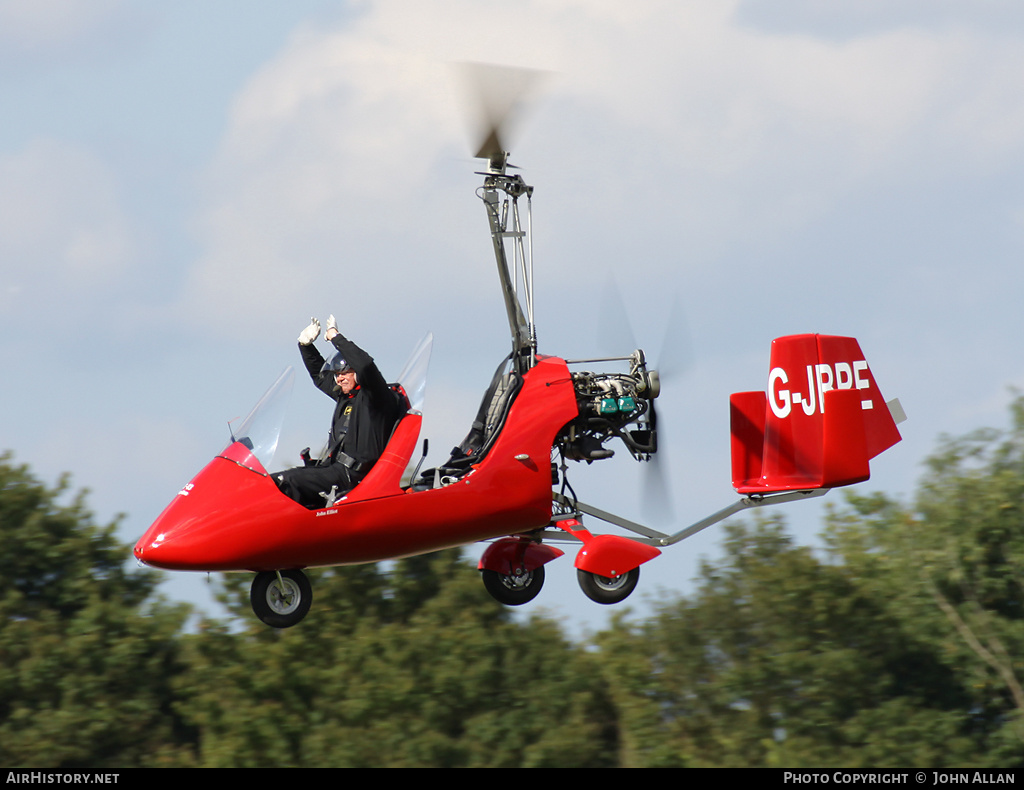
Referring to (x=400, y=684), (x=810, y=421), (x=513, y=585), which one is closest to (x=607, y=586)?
(x=513, y=585)

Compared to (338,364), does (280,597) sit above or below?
below

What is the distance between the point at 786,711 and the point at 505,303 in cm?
1691

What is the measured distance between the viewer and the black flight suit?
9125 mm

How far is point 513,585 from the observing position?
10633mm

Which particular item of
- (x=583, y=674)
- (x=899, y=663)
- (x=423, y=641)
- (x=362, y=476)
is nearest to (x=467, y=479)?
(x=362, y=476)

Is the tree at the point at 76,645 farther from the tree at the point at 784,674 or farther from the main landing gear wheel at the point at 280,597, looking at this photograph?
the main landing gear wheel at the point at 280,597

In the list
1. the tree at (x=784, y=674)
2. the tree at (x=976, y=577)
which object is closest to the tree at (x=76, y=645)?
the tree at (x=784, y=674)

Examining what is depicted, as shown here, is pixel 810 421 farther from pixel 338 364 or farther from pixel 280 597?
pixel 280 597

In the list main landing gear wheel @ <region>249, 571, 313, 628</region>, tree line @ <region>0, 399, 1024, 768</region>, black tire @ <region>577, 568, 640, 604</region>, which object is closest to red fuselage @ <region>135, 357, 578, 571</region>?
main landing gear wheel @ <region>249, 571, 313, 628</region>

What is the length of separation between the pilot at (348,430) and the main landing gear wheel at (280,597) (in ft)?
2.26

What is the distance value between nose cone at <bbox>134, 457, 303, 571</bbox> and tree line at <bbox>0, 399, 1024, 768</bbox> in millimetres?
15324

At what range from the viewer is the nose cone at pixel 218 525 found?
881 cm

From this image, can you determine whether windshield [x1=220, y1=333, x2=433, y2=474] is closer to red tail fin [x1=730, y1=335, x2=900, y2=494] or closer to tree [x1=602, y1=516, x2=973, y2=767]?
red tail fin [x1=730, y1=335, x2=900, y2=494]

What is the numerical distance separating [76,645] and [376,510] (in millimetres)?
17599
